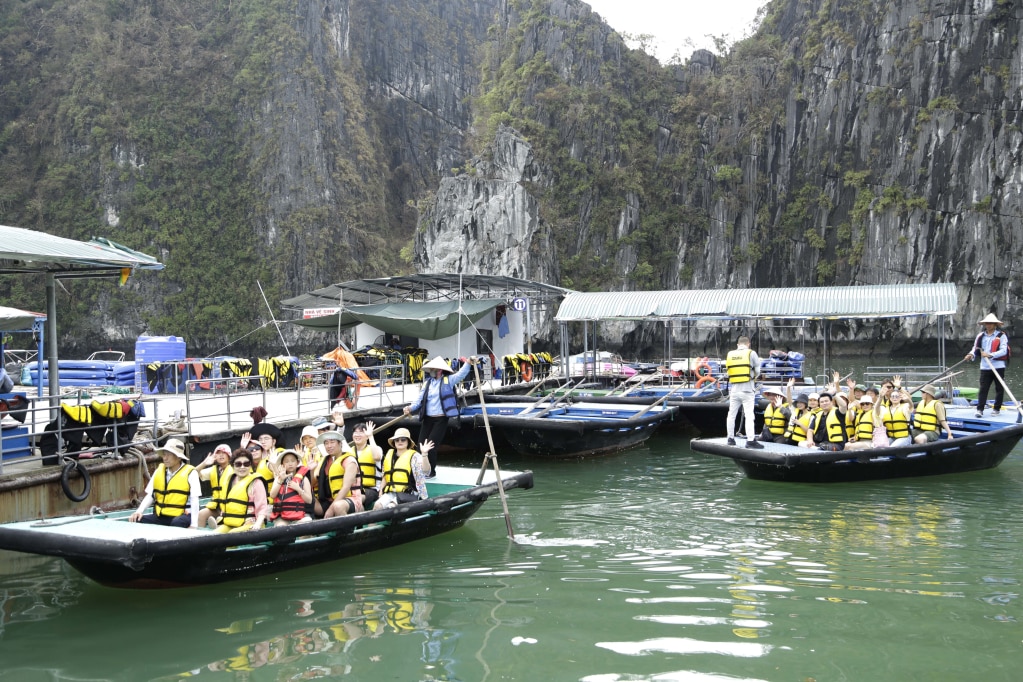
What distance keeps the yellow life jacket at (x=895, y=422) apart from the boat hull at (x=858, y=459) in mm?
409

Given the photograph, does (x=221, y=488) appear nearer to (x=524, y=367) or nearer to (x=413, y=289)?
(x=524, y=367)

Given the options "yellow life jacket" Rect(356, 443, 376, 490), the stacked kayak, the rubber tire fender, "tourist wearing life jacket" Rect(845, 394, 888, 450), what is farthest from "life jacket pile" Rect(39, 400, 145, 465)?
the stacked kayak

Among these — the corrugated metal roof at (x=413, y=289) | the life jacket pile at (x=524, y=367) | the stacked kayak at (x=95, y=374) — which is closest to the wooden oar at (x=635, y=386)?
the life jacket pile at (x=524, y=367)

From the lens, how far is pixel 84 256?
34.1ft

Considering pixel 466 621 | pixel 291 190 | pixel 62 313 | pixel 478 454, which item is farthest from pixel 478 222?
pixel 466 621

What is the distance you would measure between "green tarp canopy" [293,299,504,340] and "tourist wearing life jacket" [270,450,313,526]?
12.0m

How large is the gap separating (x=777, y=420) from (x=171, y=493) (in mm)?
9026

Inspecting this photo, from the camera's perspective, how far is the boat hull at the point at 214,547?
718 cm

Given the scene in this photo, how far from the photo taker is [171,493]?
8133 mm

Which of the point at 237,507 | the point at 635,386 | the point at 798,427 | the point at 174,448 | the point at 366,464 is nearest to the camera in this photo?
the point at 174,448

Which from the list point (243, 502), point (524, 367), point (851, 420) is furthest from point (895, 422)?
point (524, 367)

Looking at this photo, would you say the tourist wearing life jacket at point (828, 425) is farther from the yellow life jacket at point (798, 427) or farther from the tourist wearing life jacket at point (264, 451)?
the tourist wearing life jacket at point (264, 451)

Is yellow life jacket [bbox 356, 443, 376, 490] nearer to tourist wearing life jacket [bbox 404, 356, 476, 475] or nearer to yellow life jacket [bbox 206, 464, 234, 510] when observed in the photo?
yellow life jacket [bbox 206, 464, 234, 510]

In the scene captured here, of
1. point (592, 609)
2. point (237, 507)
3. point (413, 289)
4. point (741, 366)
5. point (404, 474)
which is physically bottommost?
point (592, 609)
